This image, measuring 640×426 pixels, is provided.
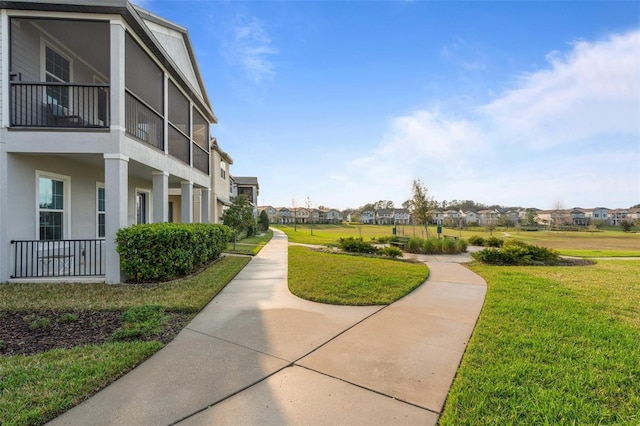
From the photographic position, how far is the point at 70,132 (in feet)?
21.9

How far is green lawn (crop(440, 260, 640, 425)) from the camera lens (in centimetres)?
234

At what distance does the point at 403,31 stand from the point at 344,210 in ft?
368

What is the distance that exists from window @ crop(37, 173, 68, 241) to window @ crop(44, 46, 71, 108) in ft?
7.03

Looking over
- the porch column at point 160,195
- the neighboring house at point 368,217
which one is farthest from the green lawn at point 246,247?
the neighboring house at point 368,217

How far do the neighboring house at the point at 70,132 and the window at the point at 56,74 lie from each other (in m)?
0.03

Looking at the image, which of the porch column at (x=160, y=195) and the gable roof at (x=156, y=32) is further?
the porch column at (x=160, y=195)

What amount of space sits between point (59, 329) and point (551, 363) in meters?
6.40

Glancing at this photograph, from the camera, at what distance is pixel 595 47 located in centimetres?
896

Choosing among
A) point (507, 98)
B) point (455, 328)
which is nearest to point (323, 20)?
point (507, 98)

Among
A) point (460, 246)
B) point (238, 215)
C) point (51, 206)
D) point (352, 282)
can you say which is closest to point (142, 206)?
point (238, 215)

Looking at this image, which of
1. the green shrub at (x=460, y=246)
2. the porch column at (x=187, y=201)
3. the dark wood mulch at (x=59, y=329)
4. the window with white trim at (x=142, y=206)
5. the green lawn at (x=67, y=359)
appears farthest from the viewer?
the green shrub at (x=460, y=246)

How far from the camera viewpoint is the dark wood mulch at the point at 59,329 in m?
3.65

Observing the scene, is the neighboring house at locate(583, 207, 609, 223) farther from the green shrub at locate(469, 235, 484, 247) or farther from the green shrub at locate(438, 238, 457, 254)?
the green shrub at locate(438, 238, 457, 254)

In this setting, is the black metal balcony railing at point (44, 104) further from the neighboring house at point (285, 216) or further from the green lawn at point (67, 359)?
the neighboring house at point (285, 216)
